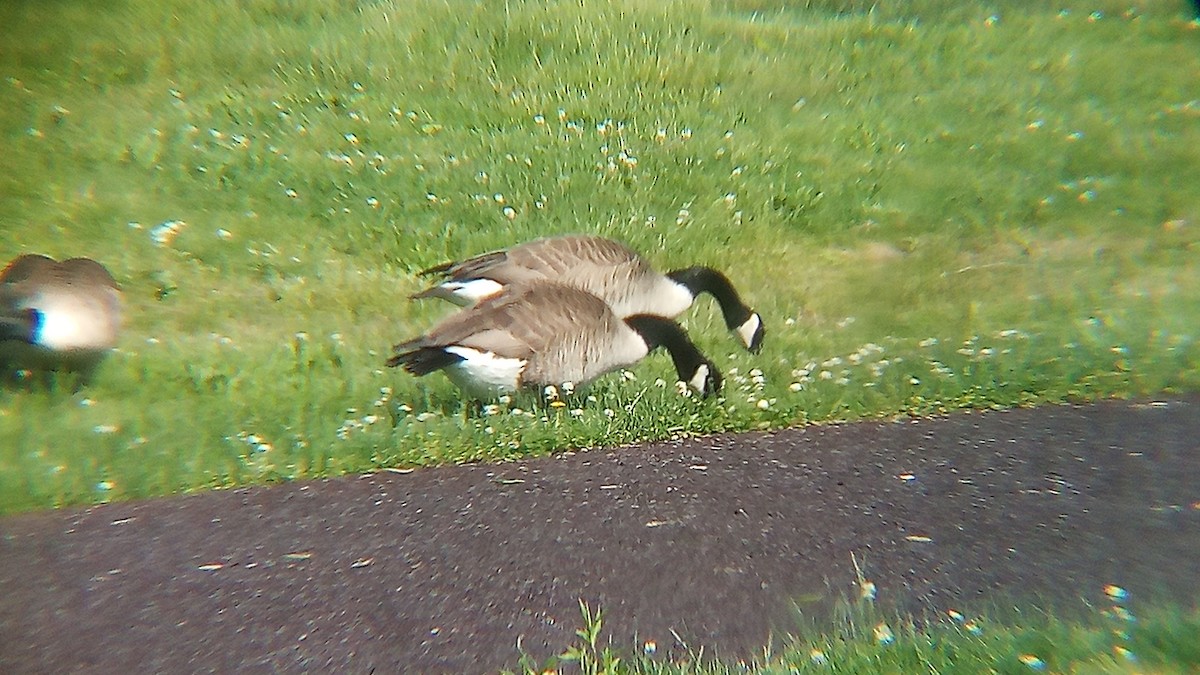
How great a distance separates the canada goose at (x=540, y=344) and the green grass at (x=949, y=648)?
49 cm

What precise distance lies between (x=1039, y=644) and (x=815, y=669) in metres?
0.44

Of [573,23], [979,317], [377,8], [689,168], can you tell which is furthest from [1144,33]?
[377,8]

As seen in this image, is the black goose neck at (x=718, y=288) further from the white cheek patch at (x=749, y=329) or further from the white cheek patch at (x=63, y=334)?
the white cheek patch at (x=63, y=334)

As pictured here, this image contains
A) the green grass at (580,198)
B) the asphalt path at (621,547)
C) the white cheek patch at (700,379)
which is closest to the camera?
the asphalt path at (621,547)

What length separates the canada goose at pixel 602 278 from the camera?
78.2 inches

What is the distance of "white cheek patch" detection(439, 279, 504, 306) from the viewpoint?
77.6 inches

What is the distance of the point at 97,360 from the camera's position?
71.8 inches

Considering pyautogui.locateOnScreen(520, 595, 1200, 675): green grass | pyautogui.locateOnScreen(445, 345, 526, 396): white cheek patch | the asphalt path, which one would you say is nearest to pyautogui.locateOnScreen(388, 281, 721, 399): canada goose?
pyautogui.locateOnScreen(445, 345, 526, 396): white cheek patch

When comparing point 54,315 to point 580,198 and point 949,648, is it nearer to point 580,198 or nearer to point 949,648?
point 580,198

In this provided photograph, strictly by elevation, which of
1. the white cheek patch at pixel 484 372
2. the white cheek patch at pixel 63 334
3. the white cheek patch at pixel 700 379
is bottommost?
the white cheek patch at pixel 700 379

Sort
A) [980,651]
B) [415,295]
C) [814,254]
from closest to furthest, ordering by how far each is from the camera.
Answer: [980,651], [415,295], [814,254]

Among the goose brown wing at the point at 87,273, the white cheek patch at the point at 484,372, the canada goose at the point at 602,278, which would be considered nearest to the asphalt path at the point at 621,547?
the white cheek patch at the point at 484,372

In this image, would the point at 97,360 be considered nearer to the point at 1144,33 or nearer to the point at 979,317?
the point at 979,317

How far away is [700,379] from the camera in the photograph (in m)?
2.07
